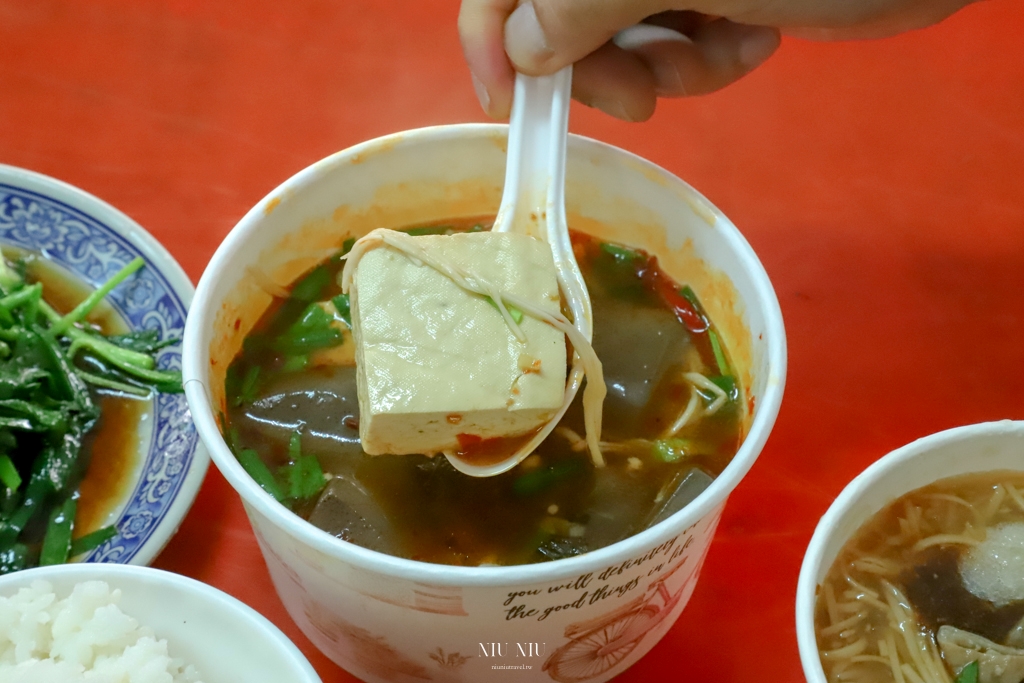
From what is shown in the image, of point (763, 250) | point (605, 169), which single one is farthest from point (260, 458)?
point (763, 250)

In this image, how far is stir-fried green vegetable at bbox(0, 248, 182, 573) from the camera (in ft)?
4.63

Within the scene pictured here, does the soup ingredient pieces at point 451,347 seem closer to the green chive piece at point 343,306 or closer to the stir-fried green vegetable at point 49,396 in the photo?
the green chive piece at point 343,306

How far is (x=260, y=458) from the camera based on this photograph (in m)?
1.26

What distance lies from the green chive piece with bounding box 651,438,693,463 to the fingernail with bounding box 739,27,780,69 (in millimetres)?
825

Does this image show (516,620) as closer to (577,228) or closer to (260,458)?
(260,458)

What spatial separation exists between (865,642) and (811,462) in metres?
0.48

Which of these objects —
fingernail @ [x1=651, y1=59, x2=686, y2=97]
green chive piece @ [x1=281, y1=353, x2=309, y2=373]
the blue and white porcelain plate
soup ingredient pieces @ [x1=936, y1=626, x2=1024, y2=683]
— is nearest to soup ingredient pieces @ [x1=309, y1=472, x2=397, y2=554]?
green chive piece @ [x1=281, y1=353, x2=309, y2=373]

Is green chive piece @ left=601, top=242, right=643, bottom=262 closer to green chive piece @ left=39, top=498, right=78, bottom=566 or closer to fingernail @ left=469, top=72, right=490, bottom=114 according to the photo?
fingernail @ left=469, top=72, right=490, bottom=114

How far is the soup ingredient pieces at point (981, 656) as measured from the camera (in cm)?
104

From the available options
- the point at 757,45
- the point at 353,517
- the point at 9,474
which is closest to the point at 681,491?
the point at 353,517

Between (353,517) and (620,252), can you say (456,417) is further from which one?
(620,252)

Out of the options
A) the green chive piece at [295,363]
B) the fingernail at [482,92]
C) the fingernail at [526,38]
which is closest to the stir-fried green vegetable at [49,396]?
the green chive piece at [295,363]

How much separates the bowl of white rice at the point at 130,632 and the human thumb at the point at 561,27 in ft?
2.94

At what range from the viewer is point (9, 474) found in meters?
1.45
